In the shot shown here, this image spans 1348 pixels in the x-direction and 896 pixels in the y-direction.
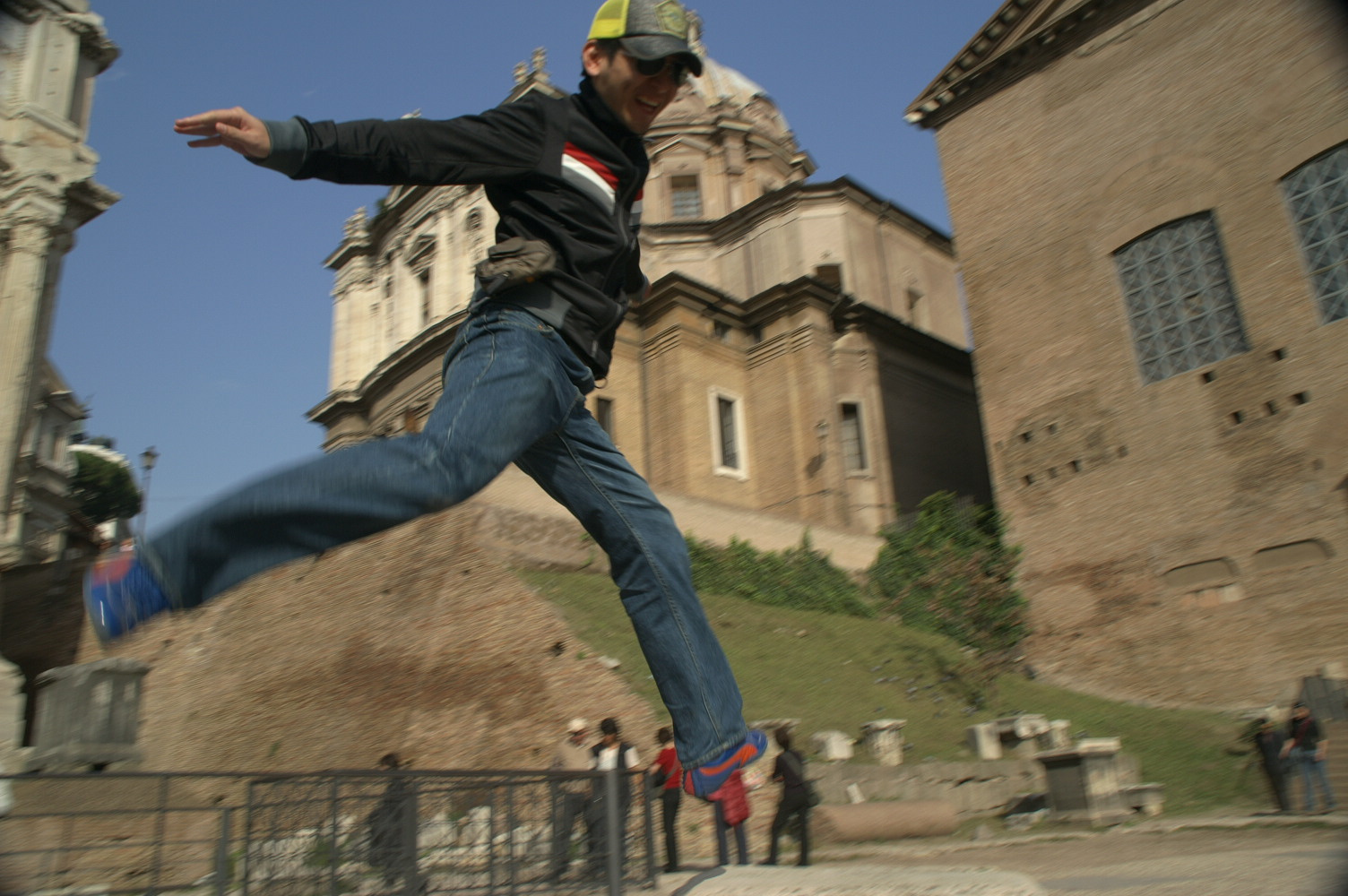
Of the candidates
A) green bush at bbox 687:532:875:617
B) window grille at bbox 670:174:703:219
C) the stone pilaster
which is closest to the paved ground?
green bush at bbox 687:532:875:617

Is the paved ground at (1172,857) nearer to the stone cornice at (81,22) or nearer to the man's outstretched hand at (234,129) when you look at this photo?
the man's outstretched hand at (234,129)

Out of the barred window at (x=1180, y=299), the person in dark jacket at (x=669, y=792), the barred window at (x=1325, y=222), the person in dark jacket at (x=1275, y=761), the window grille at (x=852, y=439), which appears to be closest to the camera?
the person in dark jacket at (x=669, y=792)

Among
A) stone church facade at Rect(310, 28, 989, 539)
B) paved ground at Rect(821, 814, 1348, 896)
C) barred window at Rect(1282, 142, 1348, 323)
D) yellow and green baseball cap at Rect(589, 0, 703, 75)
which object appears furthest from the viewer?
stone church facade at Rect(310, 28, 989, 539)

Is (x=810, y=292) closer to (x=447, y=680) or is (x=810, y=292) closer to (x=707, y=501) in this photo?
(x=707, y=501)

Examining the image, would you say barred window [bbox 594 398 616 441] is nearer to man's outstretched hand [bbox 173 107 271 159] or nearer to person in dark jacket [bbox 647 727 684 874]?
person in dark jacket [bbox 647 727 684 874]

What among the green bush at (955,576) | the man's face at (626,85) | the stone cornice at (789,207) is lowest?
the man's face at (626,85)

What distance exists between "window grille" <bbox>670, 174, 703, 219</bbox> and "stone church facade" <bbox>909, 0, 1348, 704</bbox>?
50.4ft

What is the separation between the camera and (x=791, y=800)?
914 centimetres

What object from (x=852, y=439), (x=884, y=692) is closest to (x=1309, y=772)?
(x=884, y=692)

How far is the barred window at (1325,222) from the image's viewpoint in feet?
55.5

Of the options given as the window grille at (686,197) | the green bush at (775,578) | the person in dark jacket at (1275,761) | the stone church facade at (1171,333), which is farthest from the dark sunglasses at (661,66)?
the window grille at (686,197)

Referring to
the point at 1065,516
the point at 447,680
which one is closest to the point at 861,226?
the point at 1065,516

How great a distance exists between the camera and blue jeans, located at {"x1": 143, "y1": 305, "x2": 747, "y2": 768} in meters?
2.20

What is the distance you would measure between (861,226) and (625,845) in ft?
105
